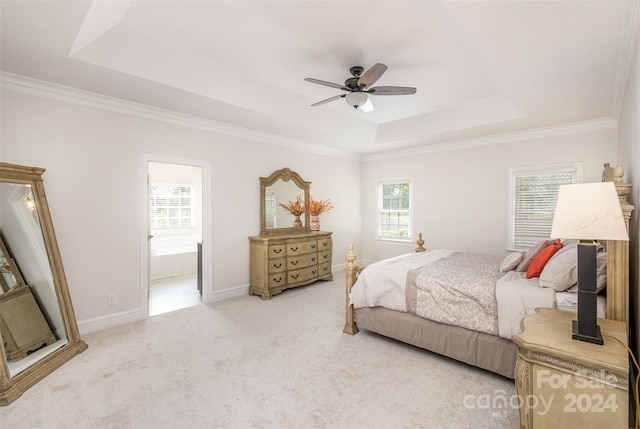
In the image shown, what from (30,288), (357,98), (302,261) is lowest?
(302,261)

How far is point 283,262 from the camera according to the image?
4637mm

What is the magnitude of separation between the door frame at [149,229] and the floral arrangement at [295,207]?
4.60 feet

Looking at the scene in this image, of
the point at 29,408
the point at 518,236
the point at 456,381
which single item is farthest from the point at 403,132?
the point at 29,408

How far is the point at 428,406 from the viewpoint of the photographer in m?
2.03

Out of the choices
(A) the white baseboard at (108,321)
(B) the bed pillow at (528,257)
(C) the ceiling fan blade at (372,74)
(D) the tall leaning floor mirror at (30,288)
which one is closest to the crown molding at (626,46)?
(C) the ceiling fan blade at (372,74)

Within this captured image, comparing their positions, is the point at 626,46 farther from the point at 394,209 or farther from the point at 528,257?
the point at 394,209

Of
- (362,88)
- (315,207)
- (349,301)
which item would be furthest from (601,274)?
(315,207)

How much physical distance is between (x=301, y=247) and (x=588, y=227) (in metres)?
3.83

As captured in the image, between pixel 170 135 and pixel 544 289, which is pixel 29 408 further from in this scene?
pixel 544 289

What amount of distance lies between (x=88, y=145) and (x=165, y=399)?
281 cm

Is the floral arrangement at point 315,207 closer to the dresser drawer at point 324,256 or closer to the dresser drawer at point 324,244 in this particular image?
the dresser drawer at point 324,244

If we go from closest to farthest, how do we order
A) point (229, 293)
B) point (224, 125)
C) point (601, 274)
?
point (601, 274), point (224, 125), point (229, 293)

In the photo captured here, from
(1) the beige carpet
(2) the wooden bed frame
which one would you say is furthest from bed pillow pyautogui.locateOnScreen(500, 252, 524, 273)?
(1) the beige carpet

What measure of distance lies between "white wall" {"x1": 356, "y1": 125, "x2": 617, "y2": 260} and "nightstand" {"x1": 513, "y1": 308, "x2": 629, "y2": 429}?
3.54m
